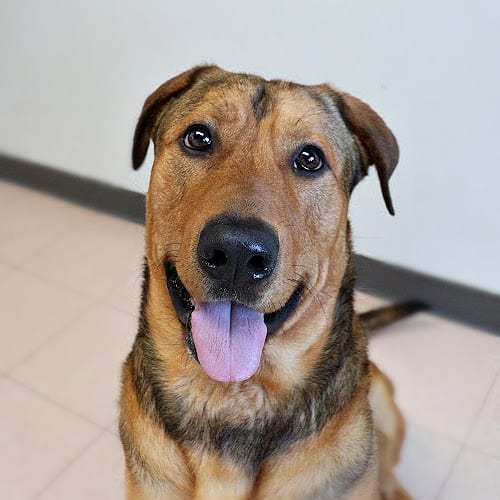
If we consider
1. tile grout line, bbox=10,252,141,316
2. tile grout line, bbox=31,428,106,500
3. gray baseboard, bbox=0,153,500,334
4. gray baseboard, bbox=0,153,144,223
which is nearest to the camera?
tile grout line, bbox=31,428,106,500

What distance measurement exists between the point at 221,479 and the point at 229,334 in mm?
331

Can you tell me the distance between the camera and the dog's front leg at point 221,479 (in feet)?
4.92

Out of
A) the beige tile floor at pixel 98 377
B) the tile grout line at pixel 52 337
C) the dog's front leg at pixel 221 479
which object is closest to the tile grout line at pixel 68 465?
the beige tile floor at pixel 98 377

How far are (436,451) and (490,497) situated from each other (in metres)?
0.22

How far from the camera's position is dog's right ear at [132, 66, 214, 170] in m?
1.59

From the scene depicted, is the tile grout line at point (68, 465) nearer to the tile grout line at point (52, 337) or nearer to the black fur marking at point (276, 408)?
the tile grout line at point (52, 337)

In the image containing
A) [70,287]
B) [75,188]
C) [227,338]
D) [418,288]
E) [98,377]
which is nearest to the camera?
[227,338]

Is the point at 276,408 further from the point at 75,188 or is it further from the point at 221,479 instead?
the point at 75,188

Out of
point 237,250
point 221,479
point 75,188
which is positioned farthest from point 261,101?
point 75,188

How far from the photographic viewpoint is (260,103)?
1474mm

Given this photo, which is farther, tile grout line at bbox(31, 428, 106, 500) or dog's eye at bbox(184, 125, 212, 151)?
tile grout line at bbox(31, 428, 106, 500)

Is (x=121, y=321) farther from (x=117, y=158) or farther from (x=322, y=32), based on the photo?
(x=322, y=32)

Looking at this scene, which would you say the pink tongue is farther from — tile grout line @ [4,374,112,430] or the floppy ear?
tile grout line @ [4,374,112,430]

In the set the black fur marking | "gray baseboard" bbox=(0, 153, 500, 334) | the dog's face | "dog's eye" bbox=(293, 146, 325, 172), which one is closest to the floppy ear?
the dog's face
